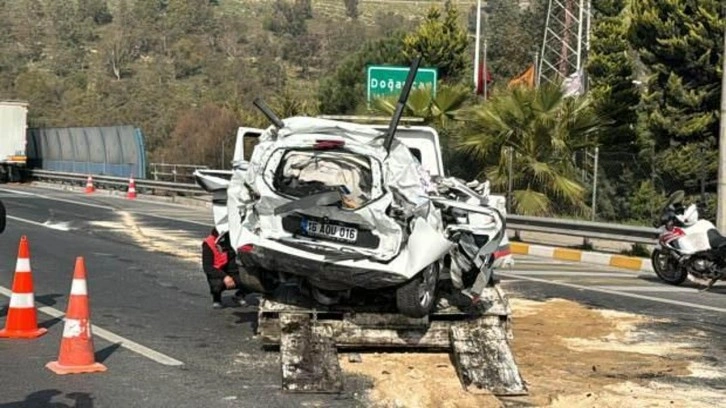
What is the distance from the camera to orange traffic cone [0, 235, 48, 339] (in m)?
8.77

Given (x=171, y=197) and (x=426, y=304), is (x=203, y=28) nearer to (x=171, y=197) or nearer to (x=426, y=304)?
(x=171, y=197)

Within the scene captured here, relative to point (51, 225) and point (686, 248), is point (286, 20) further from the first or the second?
point (686, 248)

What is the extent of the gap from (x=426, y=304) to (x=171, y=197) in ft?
94.2

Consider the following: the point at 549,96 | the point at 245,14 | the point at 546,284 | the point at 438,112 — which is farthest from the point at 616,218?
the point at 245,14

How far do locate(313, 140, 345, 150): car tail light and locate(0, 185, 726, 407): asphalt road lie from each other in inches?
70.5

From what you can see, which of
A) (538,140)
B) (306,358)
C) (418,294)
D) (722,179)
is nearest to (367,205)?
(418,294)

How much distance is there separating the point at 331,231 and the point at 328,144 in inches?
27.7

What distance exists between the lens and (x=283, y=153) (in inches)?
319

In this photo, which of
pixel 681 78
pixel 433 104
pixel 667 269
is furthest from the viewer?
pixel 433 104

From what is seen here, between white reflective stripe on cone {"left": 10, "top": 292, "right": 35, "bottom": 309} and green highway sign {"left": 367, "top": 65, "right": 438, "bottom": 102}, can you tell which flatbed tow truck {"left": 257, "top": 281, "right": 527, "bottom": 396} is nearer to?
white reflective stripe on cone {"left": 10, "top": 292, "right": 35, "bottom": 309}

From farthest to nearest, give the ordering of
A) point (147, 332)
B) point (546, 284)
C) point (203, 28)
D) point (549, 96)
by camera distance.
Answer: point (203, 28)
point (549, 96)
point (546, 284)
point (147, 332)

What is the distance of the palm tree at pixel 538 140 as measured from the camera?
2178cm

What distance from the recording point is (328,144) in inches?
314

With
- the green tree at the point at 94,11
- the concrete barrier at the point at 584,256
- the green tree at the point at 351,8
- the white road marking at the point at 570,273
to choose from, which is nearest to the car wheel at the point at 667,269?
the white road marking at the point at 570,273
